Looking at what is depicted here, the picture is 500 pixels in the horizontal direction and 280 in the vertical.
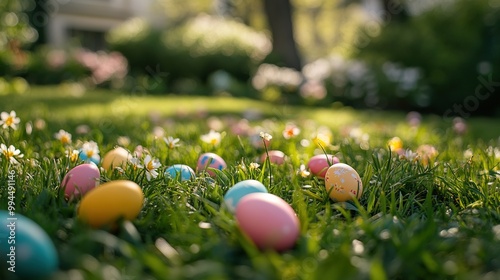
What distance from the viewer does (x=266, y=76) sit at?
33.7 feet

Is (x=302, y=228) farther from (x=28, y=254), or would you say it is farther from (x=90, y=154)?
(x=90, y=154)

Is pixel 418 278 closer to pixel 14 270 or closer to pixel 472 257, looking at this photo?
pixel 472 257

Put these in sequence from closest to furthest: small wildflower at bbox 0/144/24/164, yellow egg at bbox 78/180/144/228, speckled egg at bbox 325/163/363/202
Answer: yellow egg at bbox 78/180/144/228 → speckled egg at bbox 325/163/363/202 → small wildflower at bbox 0/144/24/164

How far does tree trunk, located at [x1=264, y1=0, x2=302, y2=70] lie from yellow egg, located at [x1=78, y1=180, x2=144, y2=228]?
11242 mm

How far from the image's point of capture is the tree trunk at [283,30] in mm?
12750

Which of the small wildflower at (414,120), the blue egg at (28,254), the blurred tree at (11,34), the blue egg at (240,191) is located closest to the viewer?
the blue egg at (28,254)

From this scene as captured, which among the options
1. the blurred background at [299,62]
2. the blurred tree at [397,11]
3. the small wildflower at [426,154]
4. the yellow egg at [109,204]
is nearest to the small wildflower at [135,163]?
the yellow egg at [109,204]

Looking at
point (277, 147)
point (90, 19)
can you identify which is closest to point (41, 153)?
point (277, 147)

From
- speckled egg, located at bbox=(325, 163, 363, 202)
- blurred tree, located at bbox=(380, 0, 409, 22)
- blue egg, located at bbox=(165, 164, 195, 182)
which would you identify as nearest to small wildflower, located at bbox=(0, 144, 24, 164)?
blue egg, located at bbox=(165, 164, 195, 182)

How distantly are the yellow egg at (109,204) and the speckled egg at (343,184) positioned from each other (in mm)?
772

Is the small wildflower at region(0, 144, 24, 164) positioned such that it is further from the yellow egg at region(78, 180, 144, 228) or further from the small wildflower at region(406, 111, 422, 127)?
the small wildflower at region(406, 111, 422, 127)

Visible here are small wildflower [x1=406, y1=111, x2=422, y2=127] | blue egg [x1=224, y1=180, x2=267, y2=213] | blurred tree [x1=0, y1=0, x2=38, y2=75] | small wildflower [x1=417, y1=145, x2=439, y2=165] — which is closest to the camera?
blue egg [x1=224, y1=180, x2=267, y2=213]

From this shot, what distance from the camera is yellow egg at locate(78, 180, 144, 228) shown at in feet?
5.25

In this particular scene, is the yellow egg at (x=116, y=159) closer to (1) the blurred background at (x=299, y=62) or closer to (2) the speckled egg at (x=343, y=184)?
(2) the speckled egg at (x=343, y=184)
